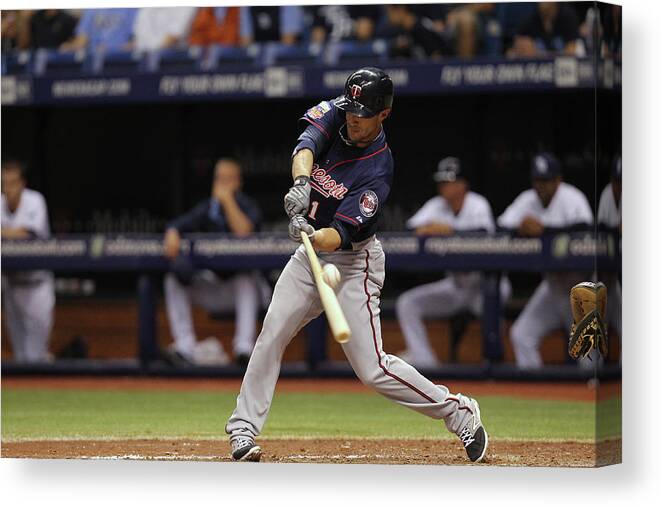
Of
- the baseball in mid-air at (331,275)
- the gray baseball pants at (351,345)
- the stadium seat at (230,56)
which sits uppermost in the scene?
the stadium seat at (230,56)

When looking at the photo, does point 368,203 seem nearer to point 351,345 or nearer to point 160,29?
point 351,345

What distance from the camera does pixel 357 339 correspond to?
5.10m

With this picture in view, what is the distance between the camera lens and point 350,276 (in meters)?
5.16

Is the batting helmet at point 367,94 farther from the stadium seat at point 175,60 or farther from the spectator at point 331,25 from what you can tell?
the stadium seat at point 175,60

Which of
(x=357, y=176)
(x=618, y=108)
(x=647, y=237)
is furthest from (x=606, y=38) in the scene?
(x=357, y=176)

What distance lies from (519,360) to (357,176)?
3374mm

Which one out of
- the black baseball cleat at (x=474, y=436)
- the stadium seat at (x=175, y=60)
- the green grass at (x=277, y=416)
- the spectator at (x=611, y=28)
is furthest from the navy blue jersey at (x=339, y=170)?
the stadium seat at (x=175, y=60)

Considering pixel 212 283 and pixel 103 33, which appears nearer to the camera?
pixel 103 33

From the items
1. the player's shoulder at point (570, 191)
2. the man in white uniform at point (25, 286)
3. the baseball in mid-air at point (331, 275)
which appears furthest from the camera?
the man in white uniform at point (25, 286)

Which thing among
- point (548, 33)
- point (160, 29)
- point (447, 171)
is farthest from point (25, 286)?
point (548, 33)

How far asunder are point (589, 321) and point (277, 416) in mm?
1952

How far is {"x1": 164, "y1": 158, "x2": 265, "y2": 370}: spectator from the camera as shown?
859 cm

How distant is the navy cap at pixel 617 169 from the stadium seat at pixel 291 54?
11.5 feet

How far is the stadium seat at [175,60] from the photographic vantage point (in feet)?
28.6
